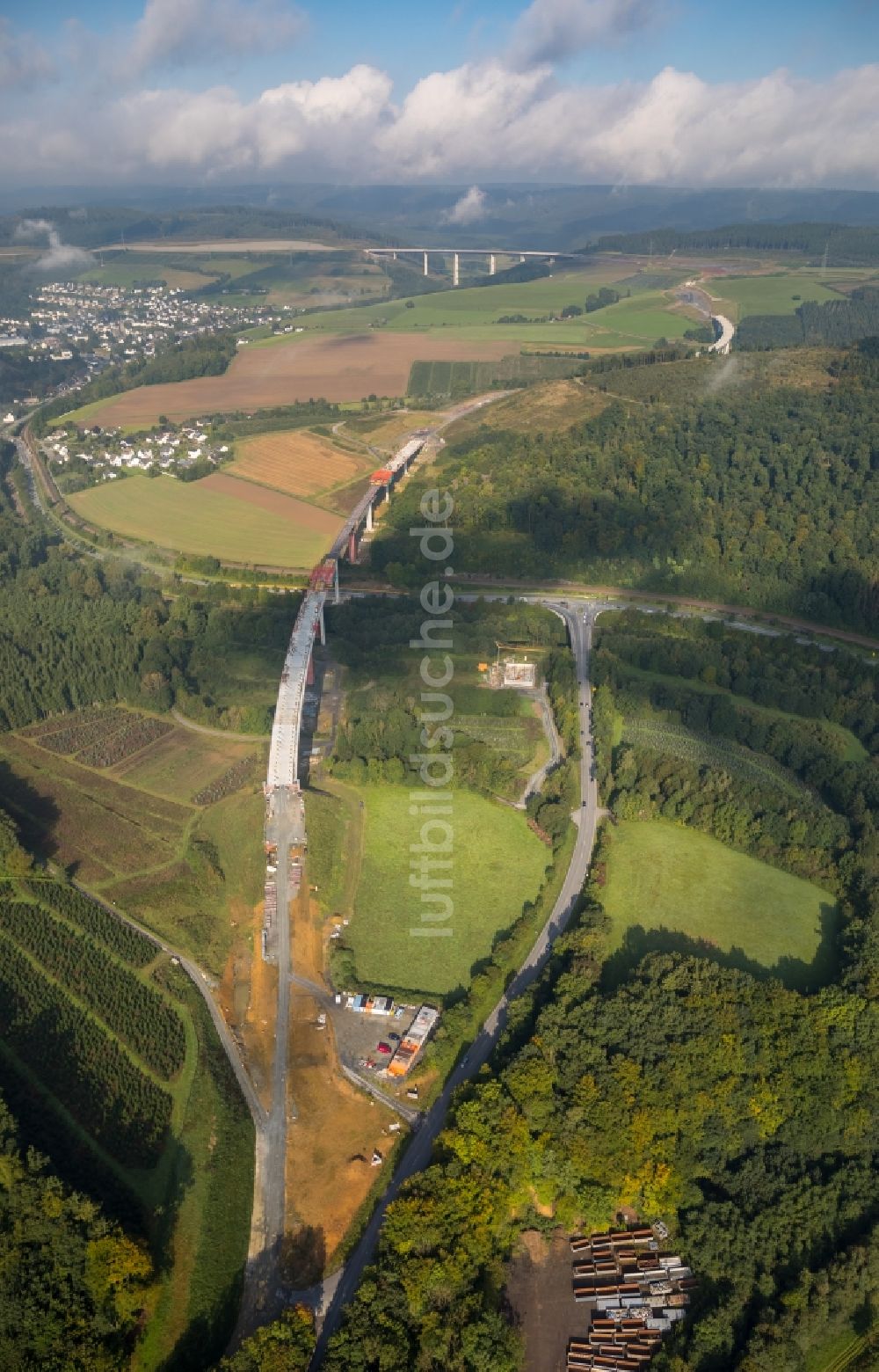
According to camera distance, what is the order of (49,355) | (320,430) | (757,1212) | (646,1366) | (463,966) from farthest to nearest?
(49,355)
(320,430)
(463,966)
(757,1212)
(646,1366)

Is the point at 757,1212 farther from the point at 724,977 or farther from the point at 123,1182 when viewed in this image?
the point at 123,1182

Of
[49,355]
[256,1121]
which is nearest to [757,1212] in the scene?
[256,1121]

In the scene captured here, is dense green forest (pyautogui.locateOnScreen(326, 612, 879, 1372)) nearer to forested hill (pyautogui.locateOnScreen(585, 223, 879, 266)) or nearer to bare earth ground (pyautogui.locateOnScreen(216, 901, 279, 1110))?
bare earth ground (pyautogui.locateOnScreen(216, 901, 279, 1110))

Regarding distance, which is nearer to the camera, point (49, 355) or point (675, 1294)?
point (675, 1294)

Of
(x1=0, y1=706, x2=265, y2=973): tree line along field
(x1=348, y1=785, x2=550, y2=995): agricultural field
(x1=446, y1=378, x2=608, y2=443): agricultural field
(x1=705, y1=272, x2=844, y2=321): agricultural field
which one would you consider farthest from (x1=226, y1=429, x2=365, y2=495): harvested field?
(x1=705, y1=272, x2=844, y2=321): agricultural field

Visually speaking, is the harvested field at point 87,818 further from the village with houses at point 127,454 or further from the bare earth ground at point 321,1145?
the village with houses at point 127,454

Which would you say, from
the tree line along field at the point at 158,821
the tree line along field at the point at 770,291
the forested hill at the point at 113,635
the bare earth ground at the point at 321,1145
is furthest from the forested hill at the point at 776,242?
the bare earth ground at the point at 321,1145

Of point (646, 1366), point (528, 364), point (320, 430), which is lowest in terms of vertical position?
point (646, 1366)
